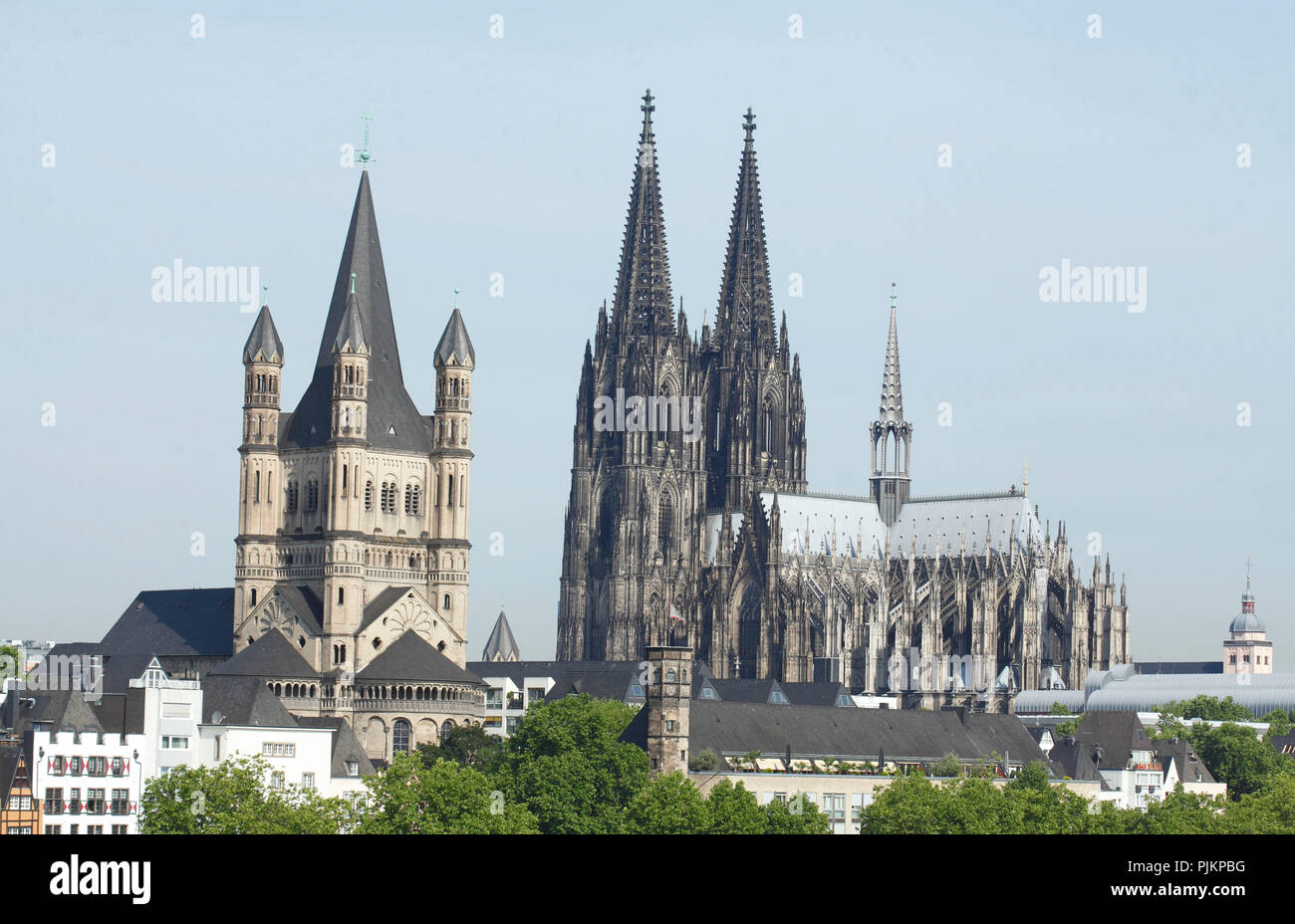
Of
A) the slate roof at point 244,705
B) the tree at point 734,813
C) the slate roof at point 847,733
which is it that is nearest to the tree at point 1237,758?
the slate roof at point 847,733

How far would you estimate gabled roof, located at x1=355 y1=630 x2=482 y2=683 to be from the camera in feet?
502

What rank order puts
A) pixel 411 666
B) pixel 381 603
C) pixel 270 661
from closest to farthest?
pixel 270 661
pixel 411 666
pixel 381 603

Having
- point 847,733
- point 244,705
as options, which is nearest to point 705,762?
point 847,733

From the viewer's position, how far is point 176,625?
554ft

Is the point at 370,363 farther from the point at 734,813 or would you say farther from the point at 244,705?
the point at 734,813

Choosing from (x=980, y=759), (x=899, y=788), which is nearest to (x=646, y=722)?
(x=899, y=788)

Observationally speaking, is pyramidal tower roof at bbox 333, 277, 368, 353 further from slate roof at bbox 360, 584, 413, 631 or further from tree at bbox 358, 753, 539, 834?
tree at bbox 358, 753, 539, 834

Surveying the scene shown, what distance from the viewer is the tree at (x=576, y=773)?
11619 cm

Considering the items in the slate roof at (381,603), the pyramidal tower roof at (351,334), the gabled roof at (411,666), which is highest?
the pyramidal tower roof at (351,334)

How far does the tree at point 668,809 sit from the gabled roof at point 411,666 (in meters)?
43.7

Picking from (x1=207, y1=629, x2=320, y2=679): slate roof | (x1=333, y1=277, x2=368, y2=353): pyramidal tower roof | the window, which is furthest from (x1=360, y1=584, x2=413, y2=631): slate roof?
(x1=333, y1=277, x2=368, y2=353): pyramidal tower roof

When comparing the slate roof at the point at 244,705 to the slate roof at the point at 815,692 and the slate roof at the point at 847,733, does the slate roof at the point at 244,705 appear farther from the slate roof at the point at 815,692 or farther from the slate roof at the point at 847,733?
the slate roof at the point at 815,692

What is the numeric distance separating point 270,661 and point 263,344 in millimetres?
19717
